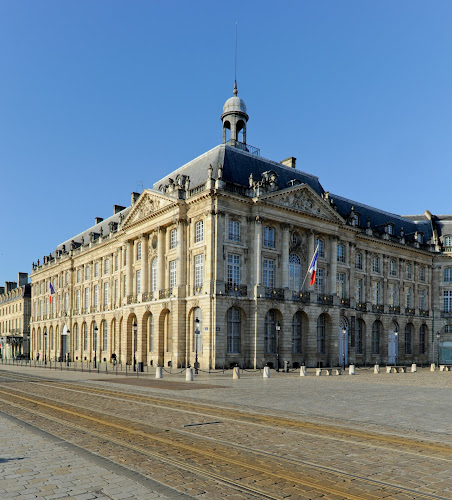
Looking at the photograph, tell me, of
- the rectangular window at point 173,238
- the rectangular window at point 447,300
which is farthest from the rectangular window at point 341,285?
the rectangular window at point 447,300

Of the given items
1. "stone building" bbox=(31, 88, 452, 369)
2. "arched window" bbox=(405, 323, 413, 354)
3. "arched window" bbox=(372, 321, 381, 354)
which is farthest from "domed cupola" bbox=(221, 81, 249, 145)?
"arched window" bbox=(405, 323, 413, 354)

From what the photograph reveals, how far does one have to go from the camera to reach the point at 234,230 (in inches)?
1865

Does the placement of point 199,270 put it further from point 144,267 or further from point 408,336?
point 408,336

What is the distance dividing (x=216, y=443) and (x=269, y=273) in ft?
126

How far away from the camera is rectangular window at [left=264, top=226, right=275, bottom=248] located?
49.1 meters

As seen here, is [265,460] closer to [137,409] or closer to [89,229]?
[137,409]

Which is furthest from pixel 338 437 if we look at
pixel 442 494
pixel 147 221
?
pixel 147 221

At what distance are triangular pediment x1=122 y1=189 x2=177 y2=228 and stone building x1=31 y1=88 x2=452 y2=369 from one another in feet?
0.58

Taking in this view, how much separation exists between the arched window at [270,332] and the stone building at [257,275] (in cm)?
10

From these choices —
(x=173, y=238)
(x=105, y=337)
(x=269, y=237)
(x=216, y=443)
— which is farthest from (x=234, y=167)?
(x=216, y=443)

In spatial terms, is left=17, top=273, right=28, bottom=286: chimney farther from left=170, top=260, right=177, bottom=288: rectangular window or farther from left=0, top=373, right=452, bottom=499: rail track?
left=0, top=373, right=452, bottom=499: rail track

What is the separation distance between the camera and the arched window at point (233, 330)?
46375mm

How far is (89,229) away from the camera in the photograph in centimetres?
8575

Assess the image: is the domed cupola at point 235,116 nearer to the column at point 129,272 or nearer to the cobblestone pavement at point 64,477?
the column at point 129,272
